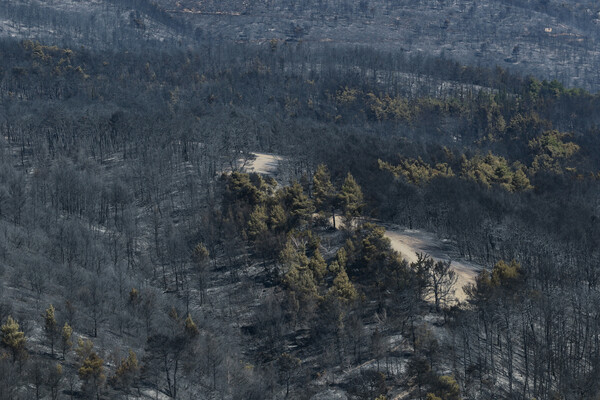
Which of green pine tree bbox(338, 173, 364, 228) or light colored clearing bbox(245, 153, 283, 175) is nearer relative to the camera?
green pine tree bbox(338, 173, 364, 228)

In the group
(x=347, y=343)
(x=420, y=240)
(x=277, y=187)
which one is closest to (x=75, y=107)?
(x=277, y=187)

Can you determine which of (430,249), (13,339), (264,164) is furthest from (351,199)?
(13,339)

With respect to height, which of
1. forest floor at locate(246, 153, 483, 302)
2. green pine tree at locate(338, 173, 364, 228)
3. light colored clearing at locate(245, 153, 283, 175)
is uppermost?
green pine tree at locate(338, 173, 364, 228)

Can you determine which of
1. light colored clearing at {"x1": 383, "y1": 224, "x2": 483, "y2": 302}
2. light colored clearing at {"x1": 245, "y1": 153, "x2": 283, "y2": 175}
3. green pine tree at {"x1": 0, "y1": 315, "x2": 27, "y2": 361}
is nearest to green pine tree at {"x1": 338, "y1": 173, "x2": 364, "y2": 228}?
light colored clearing at {"x1": 383, "y1": 224, "x2": 483, "y2": 302}

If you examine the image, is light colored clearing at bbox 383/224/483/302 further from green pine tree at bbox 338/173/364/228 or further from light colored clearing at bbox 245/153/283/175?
light colored clearing at bbox 245/153/283/175

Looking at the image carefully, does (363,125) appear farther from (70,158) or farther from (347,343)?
(347,343)

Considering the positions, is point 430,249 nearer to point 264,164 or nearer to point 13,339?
point 264,164

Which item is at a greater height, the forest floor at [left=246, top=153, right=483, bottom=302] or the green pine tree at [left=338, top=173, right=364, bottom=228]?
the green pine tree at [left=338, top=173, right=364, bottom=228]
